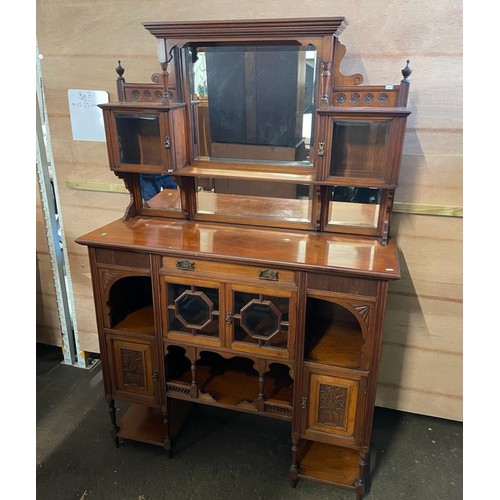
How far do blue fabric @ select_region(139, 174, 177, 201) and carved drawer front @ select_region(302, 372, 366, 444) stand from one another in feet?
3.32

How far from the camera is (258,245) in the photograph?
5.46ft

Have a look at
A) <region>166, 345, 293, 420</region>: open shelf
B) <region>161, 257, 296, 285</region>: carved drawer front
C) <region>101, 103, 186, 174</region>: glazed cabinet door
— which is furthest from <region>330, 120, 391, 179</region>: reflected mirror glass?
<region>166, 345, 293, 420</region>: open shelf

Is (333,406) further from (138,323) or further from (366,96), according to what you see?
(366,96)

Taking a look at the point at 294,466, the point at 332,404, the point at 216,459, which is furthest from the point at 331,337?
the point at 216,459

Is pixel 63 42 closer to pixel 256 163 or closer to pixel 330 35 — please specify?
pixel 256 163

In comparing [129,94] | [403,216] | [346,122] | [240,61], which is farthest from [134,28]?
[403,216]

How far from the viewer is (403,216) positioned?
1856 mm

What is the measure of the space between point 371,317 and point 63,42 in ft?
5.92

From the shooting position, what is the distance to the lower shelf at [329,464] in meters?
1.80

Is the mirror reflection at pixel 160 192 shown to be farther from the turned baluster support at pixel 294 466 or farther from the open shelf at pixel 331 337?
the turned baluster support at pixel 294 466

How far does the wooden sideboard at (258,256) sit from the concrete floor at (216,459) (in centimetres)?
9

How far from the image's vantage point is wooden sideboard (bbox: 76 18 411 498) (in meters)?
1.55

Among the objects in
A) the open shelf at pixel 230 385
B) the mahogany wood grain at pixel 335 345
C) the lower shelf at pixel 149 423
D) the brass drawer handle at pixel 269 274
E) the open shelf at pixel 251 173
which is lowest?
the lower shelf at pixel 149 423

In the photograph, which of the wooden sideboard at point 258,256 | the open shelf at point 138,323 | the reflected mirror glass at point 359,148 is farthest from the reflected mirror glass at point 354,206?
the open shelf at point 138,323
